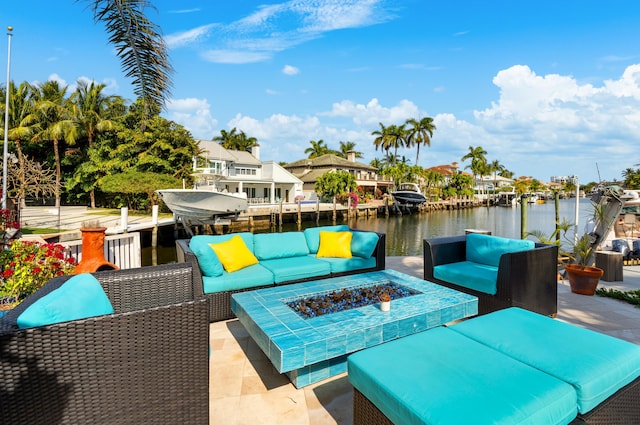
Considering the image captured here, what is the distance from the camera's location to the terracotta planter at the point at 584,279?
13.8 feet

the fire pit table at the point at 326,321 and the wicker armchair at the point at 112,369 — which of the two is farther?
the fire pit table at the point at 326,321

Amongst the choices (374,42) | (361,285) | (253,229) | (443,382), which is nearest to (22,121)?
(253,229)

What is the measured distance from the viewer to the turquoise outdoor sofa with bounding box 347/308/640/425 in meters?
1.30

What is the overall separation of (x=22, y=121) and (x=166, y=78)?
75.4 feet

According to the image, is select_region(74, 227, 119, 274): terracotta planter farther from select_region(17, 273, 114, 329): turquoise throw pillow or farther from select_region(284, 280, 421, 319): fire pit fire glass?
select_region(284, 280, 421, 319): fire pit fire glass

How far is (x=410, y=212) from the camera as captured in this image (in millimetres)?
32031

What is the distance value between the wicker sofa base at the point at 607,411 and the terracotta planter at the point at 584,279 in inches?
128

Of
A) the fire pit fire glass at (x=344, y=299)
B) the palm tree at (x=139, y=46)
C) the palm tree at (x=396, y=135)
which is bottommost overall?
the fire pit fire glass at (x=344, y=299)

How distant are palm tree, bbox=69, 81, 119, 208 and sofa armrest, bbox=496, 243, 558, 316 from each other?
76.8 feet

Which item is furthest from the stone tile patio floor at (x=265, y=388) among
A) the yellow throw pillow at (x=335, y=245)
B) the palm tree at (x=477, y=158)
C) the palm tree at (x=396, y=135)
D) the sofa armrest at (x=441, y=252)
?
the palm tree at (x=477, y=158)

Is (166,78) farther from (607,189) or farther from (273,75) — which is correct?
(273,75)

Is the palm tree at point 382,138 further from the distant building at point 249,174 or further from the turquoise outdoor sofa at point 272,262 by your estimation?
the turquoise outdoor sofa at point 272,262

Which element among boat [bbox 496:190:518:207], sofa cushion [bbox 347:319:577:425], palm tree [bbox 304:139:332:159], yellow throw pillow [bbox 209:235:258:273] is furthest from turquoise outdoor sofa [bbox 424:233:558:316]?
boat [bbox 496:190:518:207]

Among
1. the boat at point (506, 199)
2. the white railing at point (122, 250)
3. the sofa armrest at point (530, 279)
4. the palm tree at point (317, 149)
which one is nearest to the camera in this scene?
the sofa armrest at point (530, 279)
